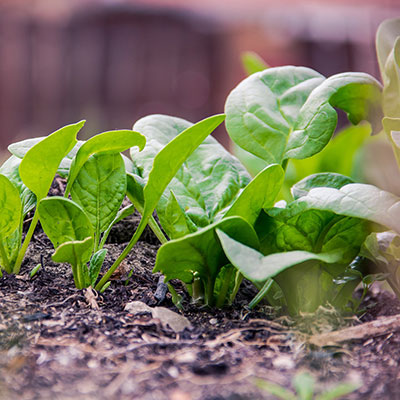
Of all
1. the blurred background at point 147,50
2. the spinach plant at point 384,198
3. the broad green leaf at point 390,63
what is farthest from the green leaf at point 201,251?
the blurred background at point 147,50

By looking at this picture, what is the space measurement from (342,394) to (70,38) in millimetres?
4160

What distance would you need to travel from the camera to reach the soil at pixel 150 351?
539mm

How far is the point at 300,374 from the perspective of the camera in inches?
21.8

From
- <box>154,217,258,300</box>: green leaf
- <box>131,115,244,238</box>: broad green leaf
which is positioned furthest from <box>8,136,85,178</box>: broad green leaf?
<box>154,217,258,300</box>: green leaf

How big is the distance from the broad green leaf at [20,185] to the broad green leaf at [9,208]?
3 centimetres

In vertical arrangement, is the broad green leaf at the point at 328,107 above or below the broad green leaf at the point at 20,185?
above

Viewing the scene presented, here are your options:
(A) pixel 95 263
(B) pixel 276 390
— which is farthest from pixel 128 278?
(B) pixel 276 390

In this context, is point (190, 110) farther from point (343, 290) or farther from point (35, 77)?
point (343, 290)

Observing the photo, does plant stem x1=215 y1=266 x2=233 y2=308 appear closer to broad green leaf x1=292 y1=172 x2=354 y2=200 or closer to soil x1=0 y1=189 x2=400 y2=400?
soil x1=0 y1=189 x2=400 y2=400

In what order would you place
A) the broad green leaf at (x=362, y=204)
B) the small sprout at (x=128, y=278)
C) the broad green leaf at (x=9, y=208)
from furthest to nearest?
1. the small sprout at (x=128, y=278)
2. the broad green leaf at (x=9, y=208)
3. the broad green leaf at (x=362, y=204)

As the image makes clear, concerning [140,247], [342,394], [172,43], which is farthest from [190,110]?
[342,394]

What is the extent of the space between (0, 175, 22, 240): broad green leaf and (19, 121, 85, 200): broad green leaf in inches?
1.0

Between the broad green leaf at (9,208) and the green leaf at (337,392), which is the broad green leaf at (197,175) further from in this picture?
the green leaf at (337,392)

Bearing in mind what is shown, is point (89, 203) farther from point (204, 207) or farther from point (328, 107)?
point (328, 107)
